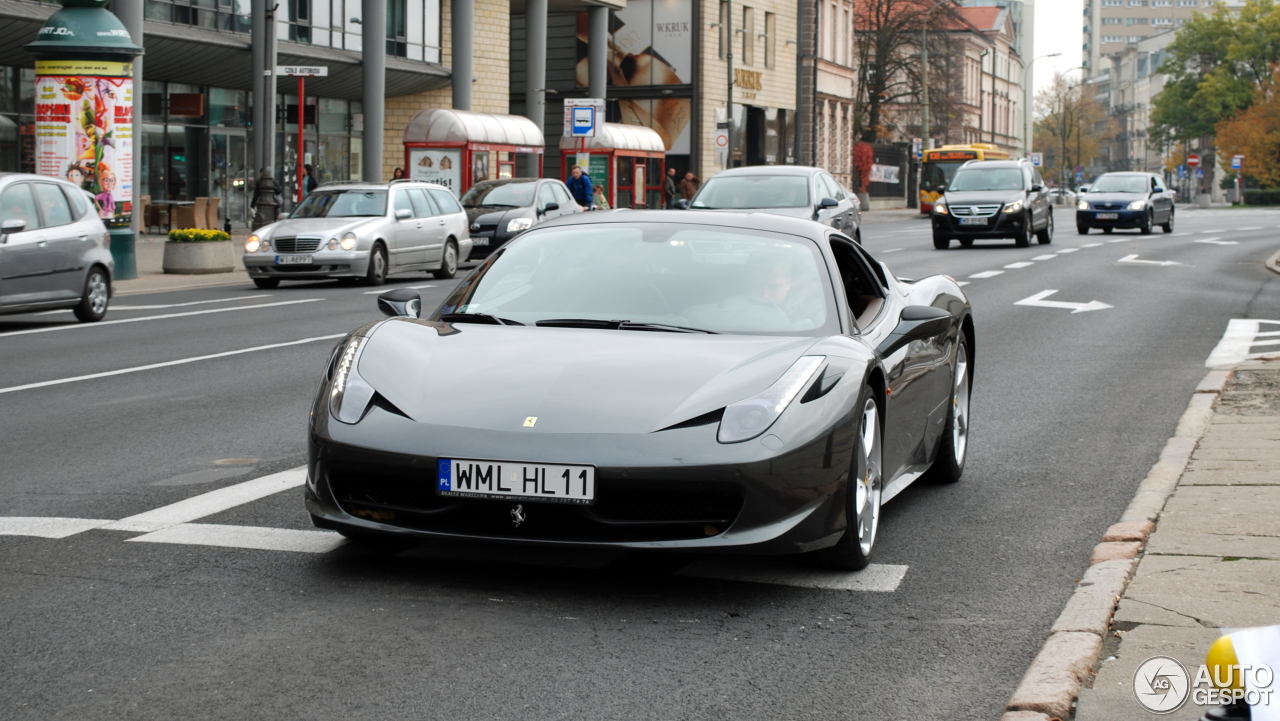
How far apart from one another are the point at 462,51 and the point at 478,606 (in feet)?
134

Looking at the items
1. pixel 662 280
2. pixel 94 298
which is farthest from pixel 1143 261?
pixel 662 280

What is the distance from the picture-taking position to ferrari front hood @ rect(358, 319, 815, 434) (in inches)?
197

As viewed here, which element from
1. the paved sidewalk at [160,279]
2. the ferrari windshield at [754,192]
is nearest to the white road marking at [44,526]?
→ the paved sidewalk at [160,279]

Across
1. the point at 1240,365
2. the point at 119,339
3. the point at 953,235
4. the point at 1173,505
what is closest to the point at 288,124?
the point at 953,235

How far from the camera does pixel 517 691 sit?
407 cm

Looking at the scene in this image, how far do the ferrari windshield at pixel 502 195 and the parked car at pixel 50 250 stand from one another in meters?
13.4

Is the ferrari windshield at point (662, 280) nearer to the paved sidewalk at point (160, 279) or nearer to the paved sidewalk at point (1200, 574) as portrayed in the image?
the paved sidewalk at point (1200, 574)

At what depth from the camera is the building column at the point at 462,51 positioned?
44156mm

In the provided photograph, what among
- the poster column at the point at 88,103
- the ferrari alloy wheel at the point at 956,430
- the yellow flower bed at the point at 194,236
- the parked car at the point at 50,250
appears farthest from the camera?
the yellow flower bed at the point at 194,236

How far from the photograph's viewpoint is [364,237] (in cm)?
2331

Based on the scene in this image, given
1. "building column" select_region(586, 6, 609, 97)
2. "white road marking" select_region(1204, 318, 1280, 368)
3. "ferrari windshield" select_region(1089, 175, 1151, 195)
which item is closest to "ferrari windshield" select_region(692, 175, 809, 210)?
"white road marking" select_region(1204, 318, 1280, 368)

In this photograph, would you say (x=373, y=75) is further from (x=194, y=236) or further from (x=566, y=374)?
(x=566, y=374)

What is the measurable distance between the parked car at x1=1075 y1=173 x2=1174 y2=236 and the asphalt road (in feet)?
111

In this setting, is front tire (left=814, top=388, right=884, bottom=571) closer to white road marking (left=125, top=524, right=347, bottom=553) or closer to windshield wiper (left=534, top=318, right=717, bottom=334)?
windshield wiper (left=534, top=318, right=717, bottom=334)
